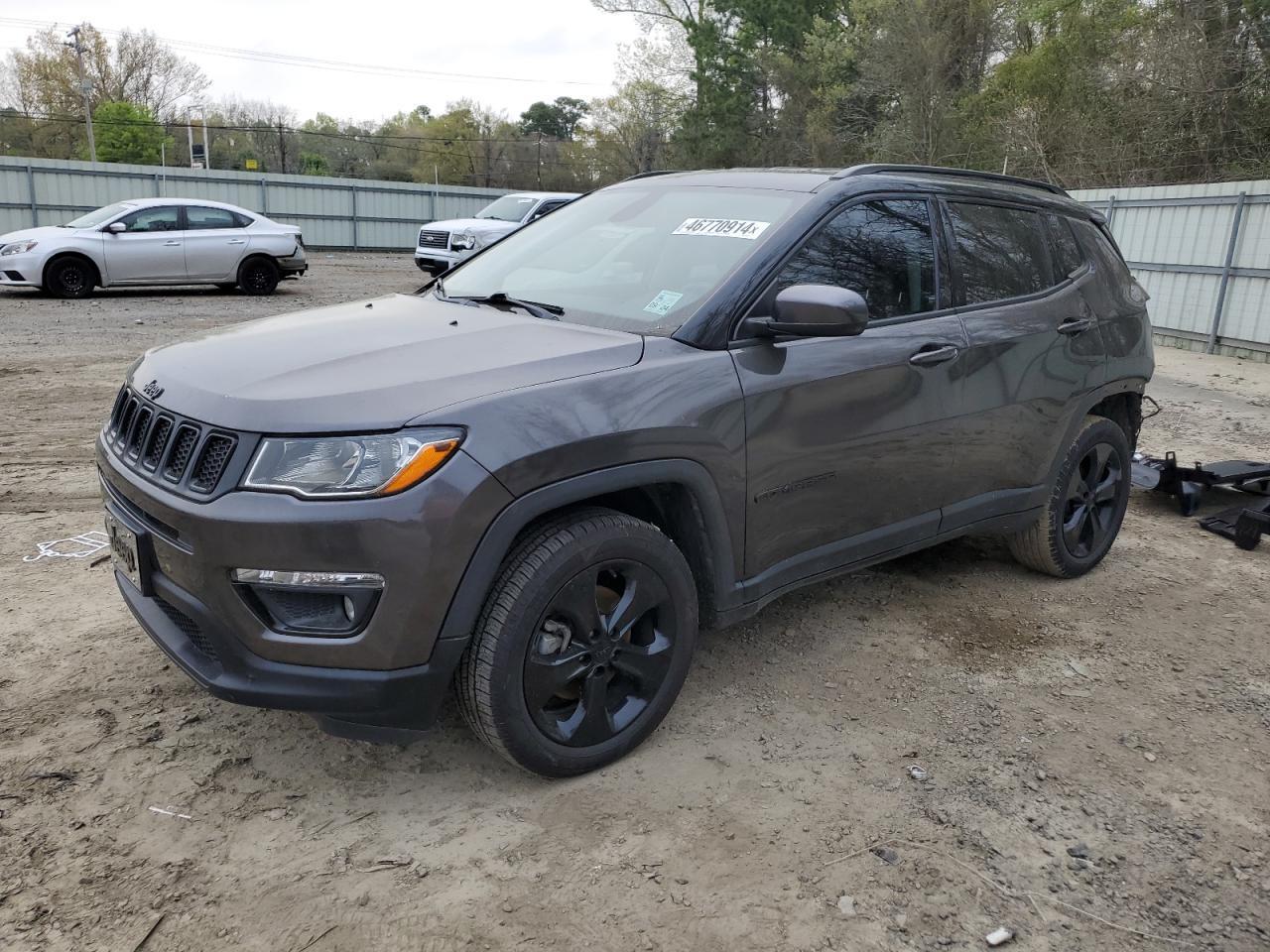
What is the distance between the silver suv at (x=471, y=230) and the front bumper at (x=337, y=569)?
1704 cm

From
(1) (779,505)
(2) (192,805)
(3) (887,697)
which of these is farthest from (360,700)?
(3) (887,697)

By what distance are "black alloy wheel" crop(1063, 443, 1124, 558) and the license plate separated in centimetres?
375

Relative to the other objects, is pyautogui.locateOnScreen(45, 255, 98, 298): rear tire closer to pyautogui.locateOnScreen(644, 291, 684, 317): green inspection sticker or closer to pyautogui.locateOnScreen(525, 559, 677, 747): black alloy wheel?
pyautogui.locateOnScreen(644, 291, 684, 317): green inspection sticker

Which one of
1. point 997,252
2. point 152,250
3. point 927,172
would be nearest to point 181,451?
point 927,172

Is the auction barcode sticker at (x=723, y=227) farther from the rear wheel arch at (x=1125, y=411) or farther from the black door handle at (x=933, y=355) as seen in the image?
the rear wheel arch at (x=1125, y=411)

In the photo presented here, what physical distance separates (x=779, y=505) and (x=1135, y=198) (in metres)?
13.6

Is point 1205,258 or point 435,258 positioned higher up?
point 1205,258

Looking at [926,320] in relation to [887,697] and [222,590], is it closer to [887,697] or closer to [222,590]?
[887,697]

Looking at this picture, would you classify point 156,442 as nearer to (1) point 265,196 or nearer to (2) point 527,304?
(2) point 527,304

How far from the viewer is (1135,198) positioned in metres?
14.3

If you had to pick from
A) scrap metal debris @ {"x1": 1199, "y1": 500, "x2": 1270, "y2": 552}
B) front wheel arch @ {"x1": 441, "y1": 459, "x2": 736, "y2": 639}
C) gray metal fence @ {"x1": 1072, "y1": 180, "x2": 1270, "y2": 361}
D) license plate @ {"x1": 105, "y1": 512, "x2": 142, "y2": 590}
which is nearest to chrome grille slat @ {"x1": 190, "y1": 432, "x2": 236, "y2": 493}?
license plate @ {"x1": 105, "y1": 512, "x2": 142, "y2": 590}

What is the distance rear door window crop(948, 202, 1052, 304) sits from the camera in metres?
3.95

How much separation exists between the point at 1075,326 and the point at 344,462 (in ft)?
10.8

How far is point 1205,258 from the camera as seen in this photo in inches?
511
